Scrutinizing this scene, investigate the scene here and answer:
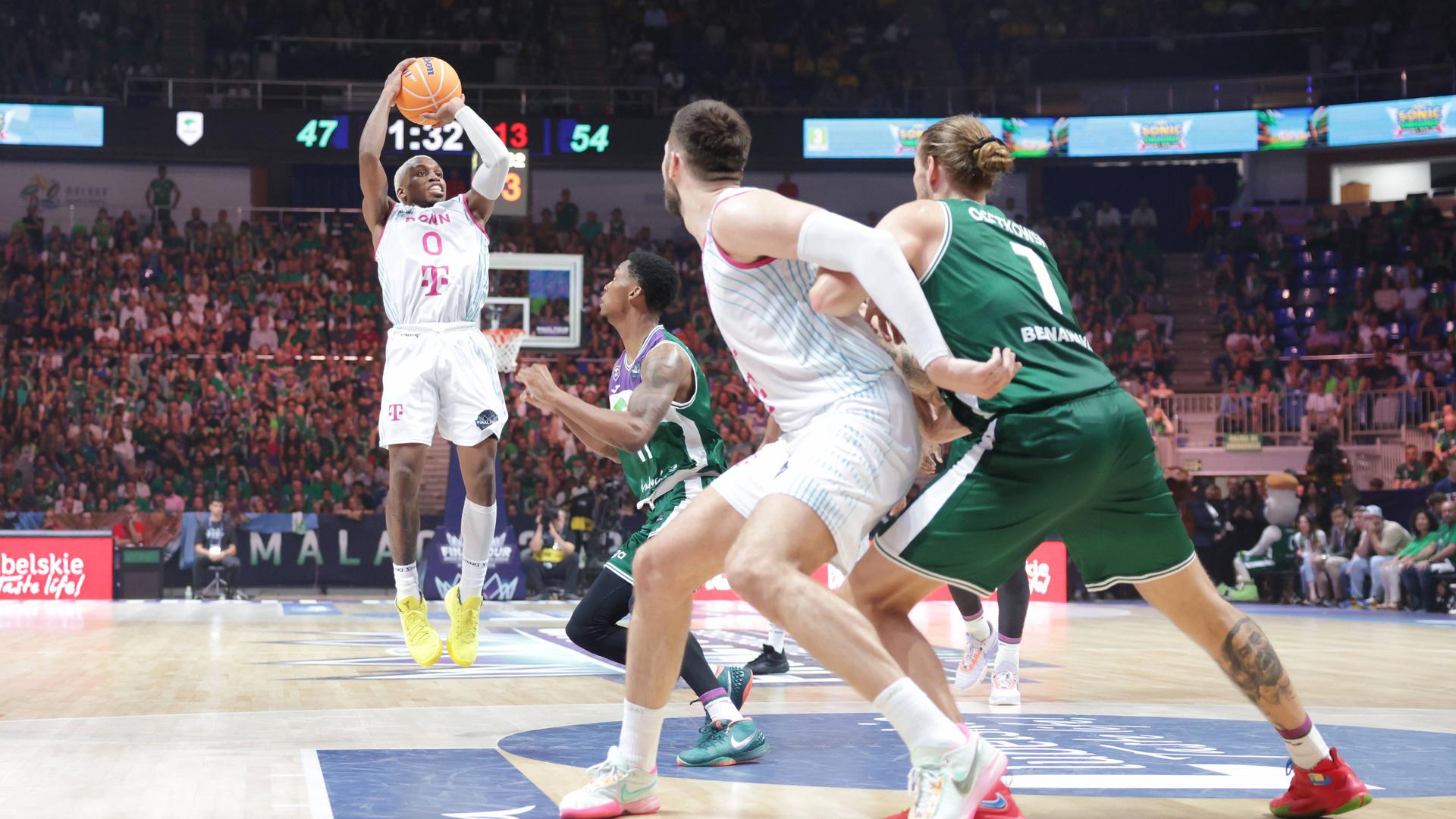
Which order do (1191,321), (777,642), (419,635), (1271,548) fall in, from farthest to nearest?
(1191,321) < (1271,548) < (777,642) < (419,635)

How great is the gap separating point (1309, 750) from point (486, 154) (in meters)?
4.94

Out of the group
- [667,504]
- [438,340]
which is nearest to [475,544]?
[438,340]

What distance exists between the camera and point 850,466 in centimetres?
349

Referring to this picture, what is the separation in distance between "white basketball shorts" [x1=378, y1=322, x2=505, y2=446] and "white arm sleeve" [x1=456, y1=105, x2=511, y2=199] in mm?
762

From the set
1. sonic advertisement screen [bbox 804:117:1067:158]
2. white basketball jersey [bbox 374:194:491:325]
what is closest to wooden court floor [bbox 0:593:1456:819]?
white basketball jersey [bbox 374:194:491:325]

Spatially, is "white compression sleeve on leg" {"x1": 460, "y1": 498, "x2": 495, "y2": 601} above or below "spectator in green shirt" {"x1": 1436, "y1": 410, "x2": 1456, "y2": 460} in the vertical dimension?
below

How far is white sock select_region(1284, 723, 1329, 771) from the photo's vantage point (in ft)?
12.6

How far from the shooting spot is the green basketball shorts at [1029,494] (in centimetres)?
357

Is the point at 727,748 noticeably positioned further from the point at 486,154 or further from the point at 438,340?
the point at 486,154

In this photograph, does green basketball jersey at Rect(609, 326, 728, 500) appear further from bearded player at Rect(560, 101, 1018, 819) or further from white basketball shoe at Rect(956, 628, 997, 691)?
white basketball shoe at Rect(956, 628, 997, 691)

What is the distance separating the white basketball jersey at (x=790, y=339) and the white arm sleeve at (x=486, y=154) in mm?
3683

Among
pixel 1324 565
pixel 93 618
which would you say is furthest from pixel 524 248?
pixel 1324 565

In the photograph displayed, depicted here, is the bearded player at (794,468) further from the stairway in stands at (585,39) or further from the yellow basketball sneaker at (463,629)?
the stairway in stands at (585,39)

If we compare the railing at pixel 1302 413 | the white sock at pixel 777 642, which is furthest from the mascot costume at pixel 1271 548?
the white sock at pixel 777 642
